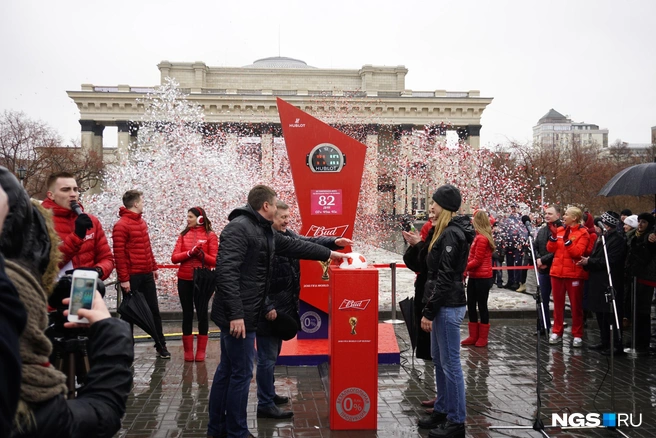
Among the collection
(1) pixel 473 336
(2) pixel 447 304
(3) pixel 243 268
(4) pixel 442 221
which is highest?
(4) pixel 442 221

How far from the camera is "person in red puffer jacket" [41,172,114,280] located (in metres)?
5.52

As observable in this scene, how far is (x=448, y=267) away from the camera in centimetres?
497

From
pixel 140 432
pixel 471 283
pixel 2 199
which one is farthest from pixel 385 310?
pixel 2 199

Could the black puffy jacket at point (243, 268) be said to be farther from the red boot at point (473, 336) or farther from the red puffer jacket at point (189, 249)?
the red boot at point (473, 336)

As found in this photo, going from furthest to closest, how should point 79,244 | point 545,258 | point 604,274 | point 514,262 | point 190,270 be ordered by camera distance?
point 514,262, point 545,258, point 604,274, point 190,270, point 79,244

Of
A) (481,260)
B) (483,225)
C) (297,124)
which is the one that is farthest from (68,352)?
(483,225)

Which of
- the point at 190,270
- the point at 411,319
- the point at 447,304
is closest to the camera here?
the point at 447,304

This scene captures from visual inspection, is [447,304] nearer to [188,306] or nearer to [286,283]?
[286,283]

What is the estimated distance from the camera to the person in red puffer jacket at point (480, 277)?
8.57m

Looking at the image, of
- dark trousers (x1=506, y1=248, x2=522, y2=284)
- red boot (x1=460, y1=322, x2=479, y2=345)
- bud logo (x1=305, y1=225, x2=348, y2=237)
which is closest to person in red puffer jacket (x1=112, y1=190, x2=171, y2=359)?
bud logo (x1=305, y1=225, x2=348, y2=237)

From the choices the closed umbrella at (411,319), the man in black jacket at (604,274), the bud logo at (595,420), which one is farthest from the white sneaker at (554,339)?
the bud logo at (595,420)

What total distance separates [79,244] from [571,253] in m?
6.77

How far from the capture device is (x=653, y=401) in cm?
599

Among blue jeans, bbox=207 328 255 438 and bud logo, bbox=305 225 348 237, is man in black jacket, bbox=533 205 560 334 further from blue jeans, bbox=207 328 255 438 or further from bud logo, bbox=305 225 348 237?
blue jeans, bbox=207 328 255 438
